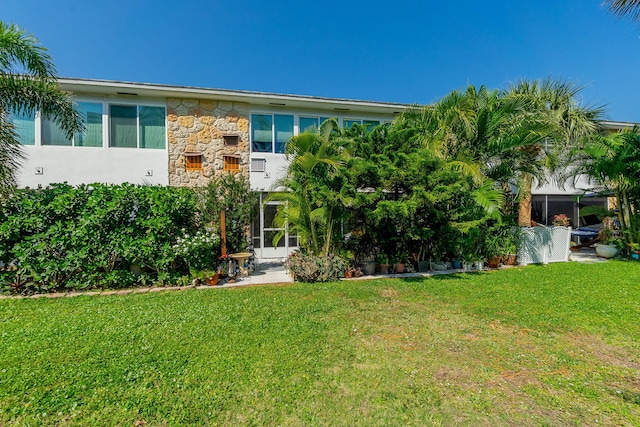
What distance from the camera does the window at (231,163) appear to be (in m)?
11.3

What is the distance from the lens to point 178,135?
10883 millimetres

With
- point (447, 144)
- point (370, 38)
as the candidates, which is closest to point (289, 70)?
point (370, 38)

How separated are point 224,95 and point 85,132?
501 centimetres

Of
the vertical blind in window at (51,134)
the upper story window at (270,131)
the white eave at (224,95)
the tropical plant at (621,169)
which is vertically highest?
the white eave at (224,95)

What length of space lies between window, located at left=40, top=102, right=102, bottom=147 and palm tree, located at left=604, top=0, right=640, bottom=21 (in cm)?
1485

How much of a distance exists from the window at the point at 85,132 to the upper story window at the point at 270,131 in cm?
545

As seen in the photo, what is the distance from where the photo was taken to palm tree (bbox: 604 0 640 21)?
5671mm

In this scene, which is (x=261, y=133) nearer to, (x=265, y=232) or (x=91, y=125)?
(x=265, y=232)

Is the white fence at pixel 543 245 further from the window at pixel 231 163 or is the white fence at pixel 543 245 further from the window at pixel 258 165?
the window at pixel 231 163

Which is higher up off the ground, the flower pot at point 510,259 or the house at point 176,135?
the house at point 176,135

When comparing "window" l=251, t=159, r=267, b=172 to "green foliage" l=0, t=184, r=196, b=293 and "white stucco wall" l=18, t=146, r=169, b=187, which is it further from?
"green foliage" l=0, t=184, r=196, b=293

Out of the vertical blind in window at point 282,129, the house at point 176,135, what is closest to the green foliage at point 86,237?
the house at point 176,135

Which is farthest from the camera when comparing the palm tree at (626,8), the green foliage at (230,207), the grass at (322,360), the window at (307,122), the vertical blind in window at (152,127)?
the window at (307,122)

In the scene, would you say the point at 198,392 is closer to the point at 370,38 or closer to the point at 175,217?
the point at 175,217
